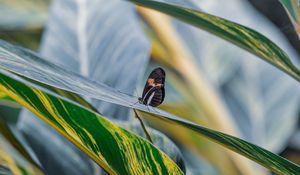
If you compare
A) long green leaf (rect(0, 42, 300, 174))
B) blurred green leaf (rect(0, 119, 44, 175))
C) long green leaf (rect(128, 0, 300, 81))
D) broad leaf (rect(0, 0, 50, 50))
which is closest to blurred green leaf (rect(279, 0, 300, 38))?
long green leaf (rect(128, 0, 300, 81))

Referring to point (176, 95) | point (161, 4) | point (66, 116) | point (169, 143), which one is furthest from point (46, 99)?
point (176, 95)

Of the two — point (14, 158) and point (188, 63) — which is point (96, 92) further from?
point (188, 63)

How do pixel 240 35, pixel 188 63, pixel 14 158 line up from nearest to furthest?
pixel 240 35, pixel 14 158, pixel 188 63

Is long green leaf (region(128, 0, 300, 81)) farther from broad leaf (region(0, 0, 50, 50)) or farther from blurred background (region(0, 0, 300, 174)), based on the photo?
broad leaf (region(0, 0, 50, 50))

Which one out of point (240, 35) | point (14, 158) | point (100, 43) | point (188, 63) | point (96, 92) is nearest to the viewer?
point (96, 92)

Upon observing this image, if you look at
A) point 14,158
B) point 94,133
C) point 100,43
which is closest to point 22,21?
point 100,43

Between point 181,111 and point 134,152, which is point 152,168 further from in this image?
point 181,111

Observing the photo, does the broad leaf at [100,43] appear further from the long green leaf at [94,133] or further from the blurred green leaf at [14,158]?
the long green leaf at [94,133]
